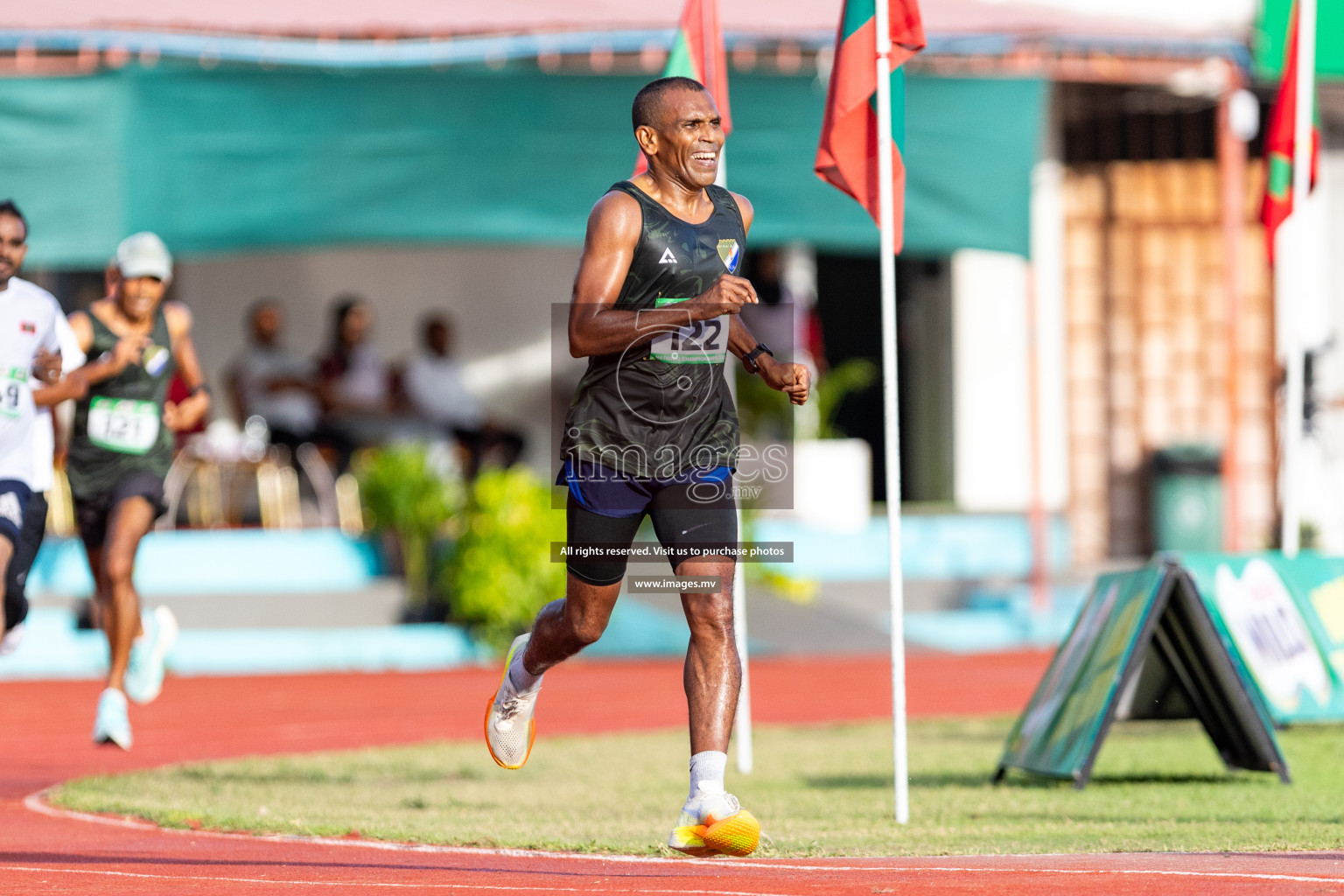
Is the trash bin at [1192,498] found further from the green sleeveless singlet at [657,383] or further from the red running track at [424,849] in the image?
the green sleeveless singlet at [657,383]

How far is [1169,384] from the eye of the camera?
18.1m

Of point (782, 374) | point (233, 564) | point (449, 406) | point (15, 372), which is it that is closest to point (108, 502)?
point (15, 372)

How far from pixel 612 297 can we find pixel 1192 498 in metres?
12.8

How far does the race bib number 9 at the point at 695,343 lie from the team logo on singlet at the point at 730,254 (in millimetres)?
150

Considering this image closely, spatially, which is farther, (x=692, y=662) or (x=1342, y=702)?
(x=1342, y=702)

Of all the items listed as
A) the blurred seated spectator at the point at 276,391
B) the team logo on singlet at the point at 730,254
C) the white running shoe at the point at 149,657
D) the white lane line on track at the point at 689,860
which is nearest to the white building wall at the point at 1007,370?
the blurred seated spectator at the point at 276,391

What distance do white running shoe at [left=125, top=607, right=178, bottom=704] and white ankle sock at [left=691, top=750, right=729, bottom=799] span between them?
4.16 metres

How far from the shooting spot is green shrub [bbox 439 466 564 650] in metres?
14.8

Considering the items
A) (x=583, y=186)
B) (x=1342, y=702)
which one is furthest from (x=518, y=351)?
(x=1342, y=702)

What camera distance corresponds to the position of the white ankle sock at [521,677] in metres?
6.42

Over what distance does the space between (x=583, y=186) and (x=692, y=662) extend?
8234 millimetres

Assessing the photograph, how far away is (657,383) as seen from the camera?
584 centimetres

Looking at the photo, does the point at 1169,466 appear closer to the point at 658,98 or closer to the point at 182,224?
the point at 182,224

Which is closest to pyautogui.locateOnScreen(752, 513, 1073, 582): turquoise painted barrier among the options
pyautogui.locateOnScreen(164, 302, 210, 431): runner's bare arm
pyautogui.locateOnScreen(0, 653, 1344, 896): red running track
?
pyautogui.locateOnScreen(0, 653, 1344, 896): red running track
